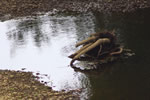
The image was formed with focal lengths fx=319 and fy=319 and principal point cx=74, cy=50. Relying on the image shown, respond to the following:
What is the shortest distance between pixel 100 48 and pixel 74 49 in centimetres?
254

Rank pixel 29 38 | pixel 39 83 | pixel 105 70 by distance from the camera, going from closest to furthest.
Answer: pixel 39 83, pixel 105 70, pixel 29 38

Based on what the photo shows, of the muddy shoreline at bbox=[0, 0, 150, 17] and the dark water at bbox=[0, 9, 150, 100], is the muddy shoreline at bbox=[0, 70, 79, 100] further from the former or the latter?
the muddy shoreline at bbox=[0, 0, 150, 17]

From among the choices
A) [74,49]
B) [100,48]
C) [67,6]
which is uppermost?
[100,48]

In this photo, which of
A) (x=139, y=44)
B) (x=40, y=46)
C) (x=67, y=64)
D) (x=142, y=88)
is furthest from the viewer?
(x=40, y=46)

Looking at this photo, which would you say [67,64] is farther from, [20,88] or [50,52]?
[20,88]

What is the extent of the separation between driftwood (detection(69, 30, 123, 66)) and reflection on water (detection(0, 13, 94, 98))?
3.27 ft

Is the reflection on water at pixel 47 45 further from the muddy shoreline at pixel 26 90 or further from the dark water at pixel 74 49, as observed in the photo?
the muddy shoreline at pixel 26 90

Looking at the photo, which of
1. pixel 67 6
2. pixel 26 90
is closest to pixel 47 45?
pixel 26 90

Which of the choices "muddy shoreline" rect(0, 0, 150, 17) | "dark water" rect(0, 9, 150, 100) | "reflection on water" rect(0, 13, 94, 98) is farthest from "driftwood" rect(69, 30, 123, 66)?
"muddy shoreline" rect(0, 0, 150, 17)

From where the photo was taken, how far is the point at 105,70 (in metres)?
16.7

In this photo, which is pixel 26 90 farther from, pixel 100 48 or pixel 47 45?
pixel 47 45

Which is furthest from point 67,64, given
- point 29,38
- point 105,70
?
point 29,38

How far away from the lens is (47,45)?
21.8 meters

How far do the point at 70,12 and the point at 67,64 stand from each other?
14.7m
